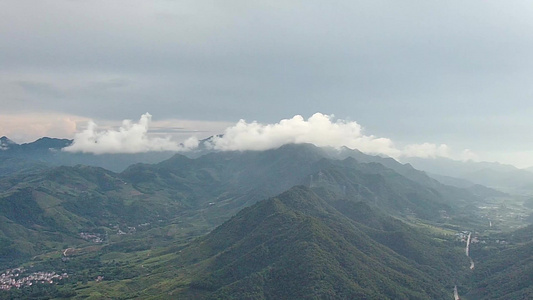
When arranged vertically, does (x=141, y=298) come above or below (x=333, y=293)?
below

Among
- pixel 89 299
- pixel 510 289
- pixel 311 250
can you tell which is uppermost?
pixel 311 250

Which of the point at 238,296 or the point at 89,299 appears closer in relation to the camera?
the point at 238,296

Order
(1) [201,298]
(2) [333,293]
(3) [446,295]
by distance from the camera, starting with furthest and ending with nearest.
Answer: (3) [446,295]
(1) [201,298]
(2) [333,293]

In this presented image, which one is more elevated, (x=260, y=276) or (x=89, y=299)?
(x=260, y=276)

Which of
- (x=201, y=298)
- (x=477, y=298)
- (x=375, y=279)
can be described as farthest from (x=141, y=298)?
(x=477, y=298)

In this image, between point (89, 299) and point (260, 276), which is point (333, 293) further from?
point (89, 299)

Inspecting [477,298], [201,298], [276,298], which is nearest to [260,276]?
[276,298]

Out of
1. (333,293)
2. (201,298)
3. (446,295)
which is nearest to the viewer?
(333,293)

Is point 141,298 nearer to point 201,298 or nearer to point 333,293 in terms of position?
point 201,298

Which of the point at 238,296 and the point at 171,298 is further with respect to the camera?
the point at 171,298
